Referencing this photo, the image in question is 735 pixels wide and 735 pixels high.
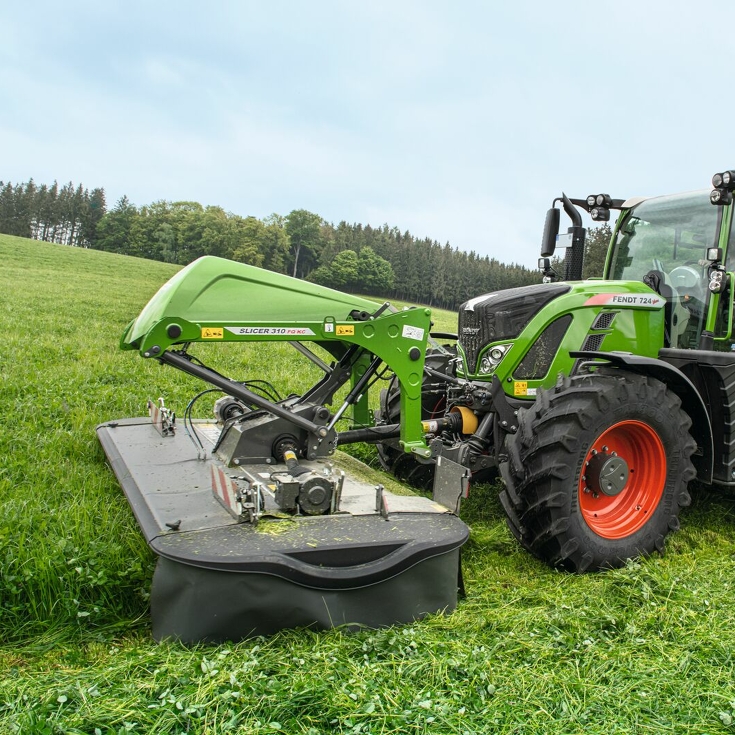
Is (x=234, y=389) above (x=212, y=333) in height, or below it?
below

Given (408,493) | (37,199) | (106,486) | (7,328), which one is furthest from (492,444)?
(37,199)

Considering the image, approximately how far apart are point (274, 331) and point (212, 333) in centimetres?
37

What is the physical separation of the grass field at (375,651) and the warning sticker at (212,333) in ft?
3.93

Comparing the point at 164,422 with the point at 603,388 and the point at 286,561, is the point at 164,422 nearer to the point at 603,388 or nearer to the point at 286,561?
the point at 286,561

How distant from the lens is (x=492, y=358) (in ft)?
15.9

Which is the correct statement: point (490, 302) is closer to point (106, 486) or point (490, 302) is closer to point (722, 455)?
point (722, 455)

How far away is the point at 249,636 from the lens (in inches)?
122

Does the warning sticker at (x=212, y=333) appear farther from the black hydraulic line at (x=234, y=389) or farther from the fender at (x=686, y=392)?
the fender at (x=686, y=392)

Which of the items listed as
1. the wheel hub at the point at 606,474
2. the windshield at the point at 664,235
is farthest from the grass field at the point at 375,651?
the windshield at the point at 664,235

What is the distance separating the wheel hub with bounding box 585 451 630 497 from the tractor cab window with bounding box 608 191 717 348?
1374mm

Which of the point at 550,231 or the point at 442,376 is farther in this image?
the point at 550,231

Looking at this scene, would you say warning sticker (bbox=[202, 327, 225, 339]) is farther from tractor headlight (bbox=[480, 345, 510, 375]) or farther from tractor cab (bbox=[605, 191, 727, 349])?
tractor cab (bbox=[605, 191, 727, 349])

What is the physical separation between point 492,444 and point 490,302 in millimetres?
990

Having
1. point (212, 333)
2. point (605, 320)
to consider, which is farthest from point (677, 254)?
point (212, 333)
